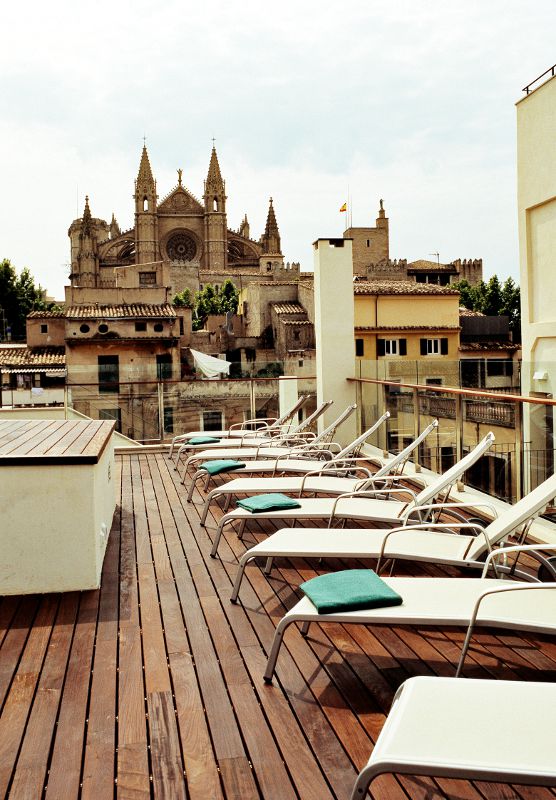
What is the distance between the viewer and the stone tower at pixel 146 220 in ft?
265

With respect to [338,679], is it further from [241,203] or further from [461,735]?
[241,203]

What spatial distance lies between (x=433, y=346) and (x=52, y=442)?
123ft

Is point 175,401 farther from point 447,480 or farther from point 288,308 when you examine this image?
point 288,308

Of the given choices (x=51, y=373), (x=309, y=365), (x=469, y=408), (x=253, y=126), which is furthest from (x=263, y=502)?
(x=51, y=373)

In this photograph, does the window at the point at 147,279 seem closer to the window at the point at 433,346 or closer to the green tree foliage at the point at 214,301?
the green tree foliage at the point at 214,301

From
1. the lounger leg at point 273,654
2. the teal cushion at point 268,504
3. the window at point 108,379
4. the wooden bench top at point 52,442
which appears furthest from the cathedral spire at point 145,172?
the lounger leg at point 273,654

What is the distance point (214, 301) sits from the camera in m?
66.1

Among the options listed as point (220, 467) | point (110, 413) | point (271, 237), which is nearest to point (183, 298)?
point (271, 237)

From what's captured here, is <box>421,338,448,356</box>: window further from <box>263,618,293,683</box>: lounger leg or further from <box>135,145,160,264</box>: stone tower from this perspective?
<box>135,145,160,264</box>: stone tower

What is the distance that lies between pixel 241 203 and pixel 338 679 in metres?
91.5

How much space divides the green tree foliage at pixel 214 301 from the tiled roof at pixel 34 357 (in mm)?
25179

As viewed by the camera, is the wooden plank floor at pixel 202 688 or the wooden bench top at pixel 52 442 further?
the wooden bench top at pixel 52 442

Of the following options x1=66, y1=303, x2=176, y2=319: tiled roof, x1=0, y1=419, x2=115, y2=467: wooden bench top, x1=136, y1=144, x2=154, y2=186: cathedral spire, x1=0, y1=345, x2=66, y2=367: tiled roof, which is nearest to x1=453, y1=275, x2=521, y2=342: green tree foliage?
x1=66, y1=303, x2=176, y2=319: tiled roof

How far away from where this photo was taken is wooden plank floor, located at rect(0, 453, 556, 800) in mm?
2205
